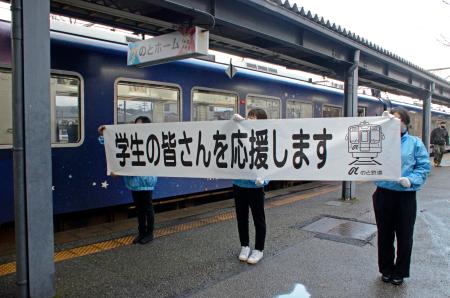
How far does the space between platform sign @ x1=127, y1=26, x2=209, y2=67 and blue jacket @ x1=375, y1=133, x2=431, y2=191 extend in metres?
2.64

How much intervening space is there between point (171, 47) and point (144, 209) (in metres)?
2.07

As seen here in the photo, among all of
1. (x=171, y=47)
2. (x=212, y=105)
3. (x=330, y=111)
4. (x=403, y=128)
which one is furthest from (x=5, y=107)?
(x=330, y=111)

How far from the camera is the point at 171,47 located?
5219mm

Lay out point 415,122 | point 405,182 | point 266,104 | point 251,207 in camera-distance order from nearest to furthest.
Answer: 1. point 405,182
2. point 251,207
3. point 266,104
4. point 415,122

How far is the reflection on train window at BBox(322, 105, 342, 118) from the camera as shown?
10.6 meters

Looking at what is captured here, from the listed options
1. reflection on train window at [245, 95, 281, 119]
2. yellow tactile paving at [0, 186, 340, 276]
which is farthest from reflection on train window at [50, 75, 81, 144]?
reflection on train window at [245, 95, 281, 119]

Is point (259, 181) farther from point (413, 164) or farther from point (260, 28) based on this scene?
point (260, 28)

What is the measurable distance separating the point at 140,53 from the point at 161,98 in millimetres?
1070

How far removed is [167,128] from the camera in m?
4.53

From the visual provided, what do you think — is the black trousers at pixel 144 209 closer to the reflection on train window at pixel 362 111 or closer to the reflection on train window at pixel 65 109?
the reflection on train window at pixel 65 109

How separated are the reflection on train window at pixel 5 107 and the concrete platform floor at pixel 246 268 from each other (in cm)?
160

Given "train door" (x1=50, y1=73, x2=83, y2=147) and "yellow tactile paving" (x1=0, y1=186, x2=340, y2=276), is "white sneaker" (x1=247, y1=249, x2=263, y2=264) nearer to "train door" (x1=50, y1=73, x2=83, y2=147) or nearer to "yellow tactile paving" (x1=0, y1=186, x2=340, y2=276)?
"yellow tactile paving" (x1=0, y1=186, x2=340, y2=276)

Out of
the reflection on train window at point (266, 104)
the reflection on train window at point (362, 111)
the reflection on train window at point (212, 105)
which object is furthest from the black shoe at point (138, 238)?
the reflection on train window at point (362, 111)

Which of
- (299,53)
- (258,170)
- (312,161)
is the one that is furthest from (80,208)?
(299,53)
